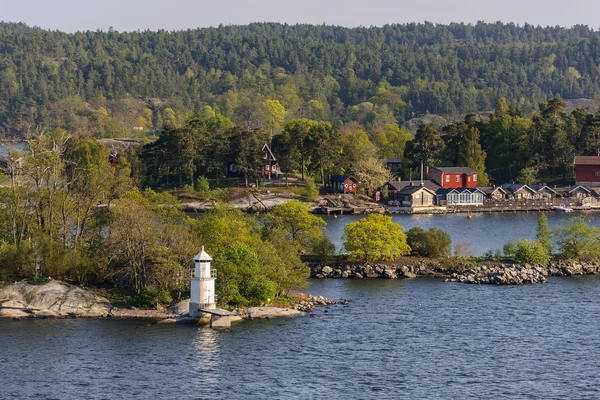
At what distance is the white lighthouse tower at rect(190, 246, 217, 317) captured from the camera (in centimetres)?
4828

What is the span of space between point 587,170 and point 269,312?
258 ft

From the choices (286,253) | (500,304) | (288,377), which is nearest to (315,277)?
(286,253)

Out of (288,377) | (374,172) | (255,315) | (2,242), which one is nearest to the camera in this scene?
(288,377)

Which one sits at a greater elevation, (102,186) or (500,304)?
(102,186)

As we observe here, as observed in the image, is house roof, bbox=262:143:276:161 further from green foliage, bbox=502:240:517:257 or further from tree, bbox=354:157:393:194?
green foliage, bbox=502:240:517:257

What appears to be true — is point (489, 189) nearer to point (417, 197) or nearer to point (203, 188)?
point (417, 197)

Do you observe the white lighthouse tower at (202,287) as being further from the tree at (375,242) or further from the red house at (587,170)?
the red house at (587,170)

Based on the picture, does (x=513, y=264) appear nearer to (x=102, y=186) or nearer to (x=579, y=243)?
(x=579, y=243)

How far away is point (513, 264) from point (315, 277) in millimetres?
12057

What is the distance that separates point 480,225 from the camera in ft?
315

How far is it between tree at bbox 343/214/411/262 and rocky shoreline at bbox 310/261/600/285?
2.51ft

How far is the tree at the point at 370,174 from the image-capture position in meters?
116

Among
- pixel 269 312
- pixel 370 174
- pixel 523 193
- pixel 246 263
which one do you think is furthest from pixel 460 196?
pixel 269 312

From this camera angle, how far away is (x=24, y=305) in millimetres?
50562
